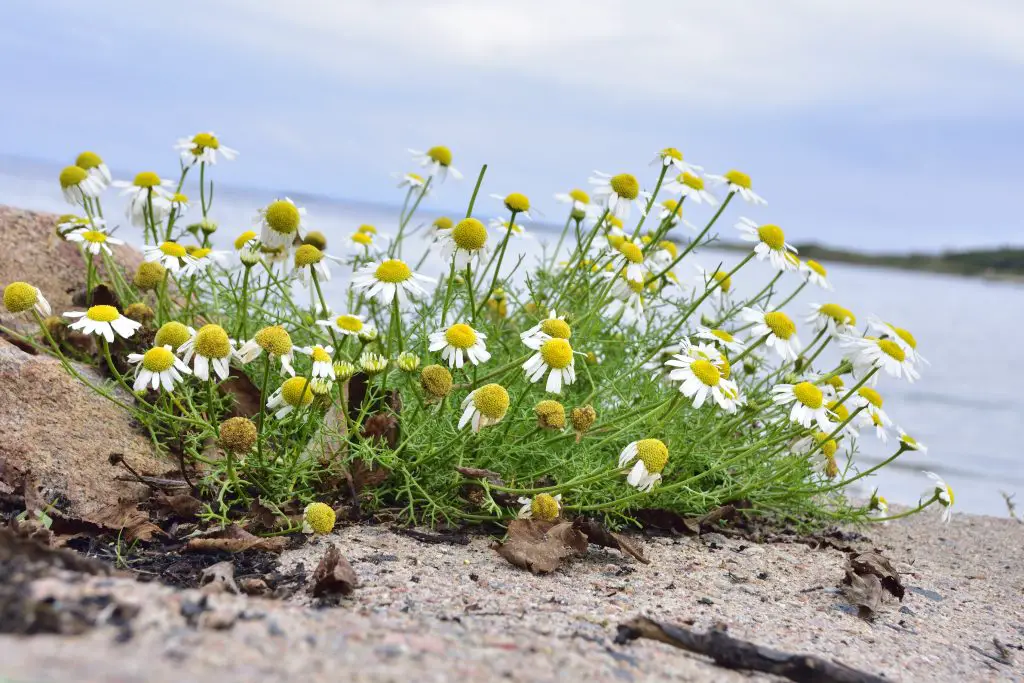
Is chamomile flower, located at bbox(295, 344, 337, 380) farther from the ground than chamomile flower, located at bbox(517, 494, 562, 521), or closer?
farther from the ground

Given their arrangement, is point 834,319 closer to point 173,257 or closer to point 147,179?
point 173,257

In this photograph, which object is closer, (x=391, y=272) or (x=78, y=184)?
(x=391, y=272)

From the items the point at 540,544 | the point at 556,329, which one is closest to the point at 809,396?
the point at 556,329

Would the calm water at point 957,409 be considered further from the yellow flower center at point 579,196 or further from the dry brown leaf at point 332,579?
the dry brown leaf at point 332,579

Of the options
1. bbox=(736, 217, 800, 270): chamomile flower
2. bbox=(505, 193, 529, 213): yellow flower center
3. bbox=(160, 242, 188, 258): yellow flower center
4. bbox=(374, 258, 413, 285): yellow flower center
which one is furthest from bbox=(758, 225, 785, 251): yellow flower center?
bbox=(160, 242, 188, 258): yellow flower center

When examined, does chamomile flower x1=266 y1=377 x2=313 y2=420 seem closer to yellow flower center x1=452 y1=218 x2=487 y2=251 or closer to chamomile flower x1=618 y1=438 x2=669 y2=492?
yellow flower center x1=452 y1=218 x2=487 y2=251

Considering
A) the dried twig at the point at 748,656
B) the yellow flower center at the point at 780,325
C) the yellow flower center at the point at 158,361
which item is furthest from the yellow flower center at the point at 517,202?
the dried twig at the point at 748,656
